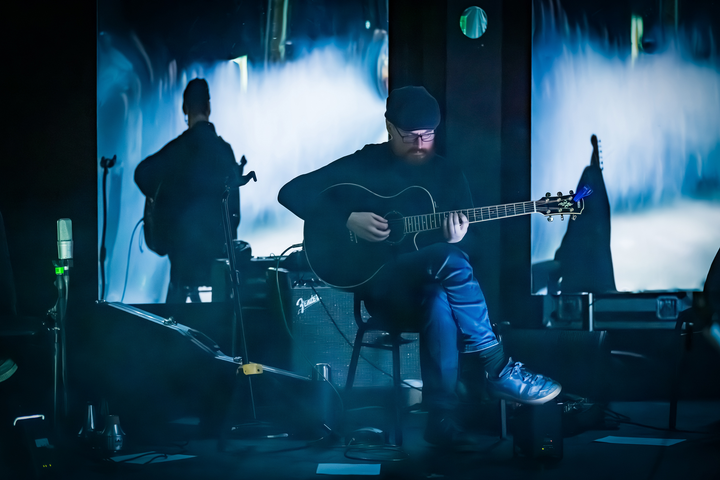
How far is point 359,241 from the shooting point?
2.52 metres

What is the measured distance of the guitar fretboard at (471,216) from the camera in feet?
8.20

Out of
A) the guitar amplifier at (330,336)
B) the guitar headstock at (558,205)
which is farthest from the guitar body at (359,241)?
the guitar headstock at (558,205)

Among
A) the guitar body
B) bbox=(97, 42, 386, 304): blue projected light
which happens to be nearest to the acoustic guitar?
the guitar body

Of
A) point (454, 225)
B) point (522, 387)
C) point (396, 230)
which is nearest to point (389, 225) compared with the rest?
point (396, 230)

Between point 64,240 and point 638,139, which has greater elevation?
point 638,139

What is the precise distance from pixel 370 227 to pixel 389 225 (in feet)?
0.28

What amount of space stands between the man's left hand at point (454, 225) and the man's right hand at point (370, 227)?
23 cm

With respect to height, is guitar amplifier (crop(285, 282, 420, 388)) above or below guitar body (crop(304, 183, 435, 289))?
below

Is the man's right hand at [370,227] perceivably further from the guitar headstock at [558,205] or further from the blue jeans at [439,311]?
the guitar headstock at [558,205]

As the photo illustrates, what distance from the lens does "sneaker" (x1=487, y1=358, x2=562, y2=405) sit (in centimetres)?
224

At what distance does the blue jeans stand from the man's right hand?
0.16 meters

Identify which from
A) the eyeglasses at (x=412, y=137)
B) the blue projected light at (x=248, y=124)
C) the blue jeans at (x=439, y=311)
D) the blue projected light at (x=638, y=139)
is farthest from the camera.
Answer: the blue projected light at (x=638, y=139)

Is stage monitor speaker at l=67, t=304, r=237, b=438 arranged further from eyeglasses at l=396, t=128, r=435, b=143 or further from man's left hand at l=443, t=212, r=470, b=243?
eyeglasses at l=396, t=128, r=435, b=143

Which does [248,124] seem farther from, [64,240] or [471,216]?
[471,216]
